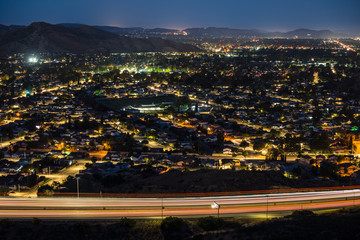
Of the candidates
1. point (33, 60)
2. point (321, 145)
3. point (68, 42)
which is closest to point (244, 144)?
point (321, 145)

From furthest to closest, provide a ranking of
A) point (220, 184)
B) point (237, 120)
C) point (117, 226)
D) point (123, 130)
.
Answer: point (237, 120)
point (123, 130)
point (220, 184)
point (117, 226)

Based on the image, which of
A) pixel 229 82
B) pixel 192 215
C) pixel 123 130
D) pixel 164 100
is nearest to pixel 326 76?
pixel 229 82

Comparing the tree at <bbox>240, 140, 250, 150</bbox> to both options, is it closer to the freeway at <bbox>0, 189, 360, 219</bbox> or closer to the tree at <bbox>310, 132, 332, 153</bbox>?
the tree at <bbox>310, 132, 332, 153</bbox>

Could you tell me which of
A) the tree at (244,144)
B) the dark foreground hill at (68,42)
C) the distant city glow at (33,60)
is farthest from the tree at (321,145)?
the dark foreground hill at (68,42)

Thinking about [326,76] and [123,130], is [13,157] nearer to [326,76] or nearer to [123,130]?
[123,130]

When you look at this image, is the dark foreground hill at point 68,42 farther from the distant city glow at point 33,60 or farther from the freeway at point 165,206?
the freeway at point 165,206

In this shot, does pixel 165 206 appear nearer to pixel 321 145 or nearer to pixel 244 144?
pixel 244 144
